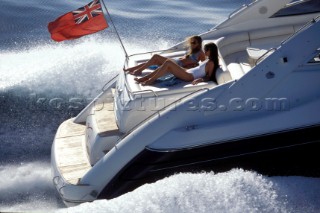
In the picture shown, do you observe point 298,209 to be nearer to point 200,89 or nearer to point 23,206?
point 200,89

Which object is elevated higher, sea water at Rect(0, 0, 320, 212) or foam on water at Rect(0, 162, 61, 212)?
sea water at Rect(0, 0, 320, 212)

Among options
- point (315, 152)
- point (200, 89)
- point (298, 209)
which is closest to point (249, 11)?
point (200, 89)

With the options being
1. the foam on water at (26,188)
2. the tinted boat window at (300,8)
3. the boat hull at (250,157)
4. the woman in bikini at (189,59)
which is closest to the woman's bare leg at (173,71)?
the woman in bikini at (189,59)

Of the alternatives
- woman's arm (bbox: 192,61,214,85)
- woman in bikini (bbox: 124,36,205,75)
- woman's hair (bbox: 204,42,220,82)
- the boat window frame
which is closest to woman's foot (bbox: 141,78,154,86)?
woman in bikini (bbox: 124,36,205,75)

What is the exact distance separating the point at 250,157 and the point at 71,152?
7.33 feet

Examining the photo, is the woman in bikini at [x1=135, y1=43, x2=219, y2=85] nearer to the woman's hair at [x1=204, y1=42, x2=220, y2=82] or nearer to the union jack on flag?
the woman's hair at [x1=204, y1=42, x2=220, y2=82]

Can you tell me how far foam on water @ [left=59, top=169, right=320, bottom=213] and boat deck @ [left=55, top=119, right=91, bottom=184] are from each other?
936 mm

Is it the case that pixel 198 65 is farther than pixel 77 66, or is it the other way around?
pixel 77 66

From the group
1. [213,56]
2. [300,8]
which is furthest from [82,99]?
[300,8]

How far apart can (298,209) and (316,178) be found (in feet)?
1.73

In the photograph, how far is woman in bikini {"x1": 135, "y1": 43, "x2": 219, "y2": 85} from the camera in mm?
6484

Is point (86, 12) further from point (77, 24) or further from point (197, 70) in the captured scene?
point (197, 70)

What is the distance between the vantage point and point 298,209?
5680mm

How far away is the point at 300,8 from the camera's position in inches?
286
